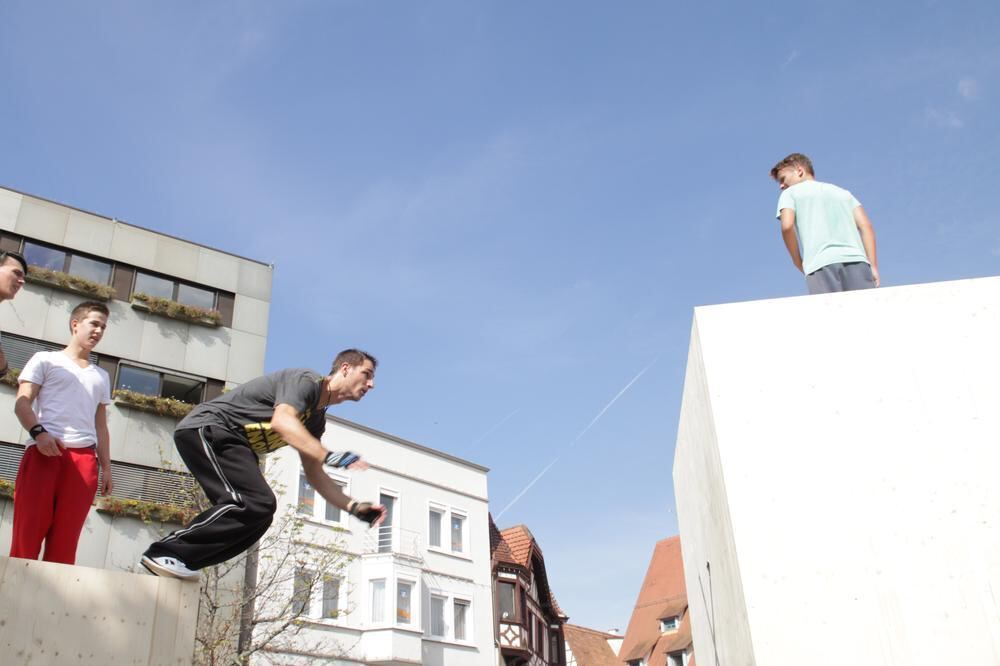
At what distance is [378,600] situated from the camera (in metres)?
27.7

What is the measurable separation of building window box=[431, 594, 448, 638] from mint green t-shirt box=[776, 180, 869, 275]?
26496mm

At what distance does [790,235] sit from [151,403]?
21.4 meters

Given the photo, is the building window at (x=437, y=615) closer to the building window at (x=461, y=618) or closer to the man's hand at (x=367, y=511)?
the building window at (x=461, y=618)

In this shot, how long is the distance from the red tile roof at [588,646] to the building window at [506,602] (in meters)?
16.0

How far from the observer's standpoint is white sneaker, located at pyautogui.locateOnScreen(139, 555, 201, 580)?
3.67 metres

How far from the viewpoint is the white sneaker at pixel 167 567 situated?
3666 mm

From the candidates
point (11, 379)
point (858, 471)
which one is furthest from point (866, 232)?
point (11, 379)

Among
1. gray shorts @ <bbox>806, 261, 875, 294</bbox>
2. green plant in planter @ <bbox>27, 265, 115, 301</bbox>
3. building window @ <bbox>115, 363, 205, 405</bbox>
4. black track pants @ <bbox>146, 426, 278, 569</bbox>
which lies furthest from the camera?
building window @ <bbox>115, 363, 205, 405</bbox>

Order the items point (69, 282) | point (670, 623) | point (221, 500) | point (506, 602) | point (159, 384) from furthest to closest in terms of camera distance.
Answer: point (670, 623) → point (506, 602) → point (159, 384) → point (69, 282) → point (221, 500)

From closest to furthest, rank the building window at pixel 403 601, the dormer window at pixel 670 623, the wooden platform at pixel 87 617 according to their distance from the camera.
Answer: the wooden platform at pixel 87 617, the building window at pixel 403 601, the dormer window at pixel 670 623

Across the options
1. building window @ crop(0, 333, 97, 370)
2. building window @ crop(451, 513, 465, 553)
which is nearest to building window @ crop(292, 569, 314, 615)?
building window @ crop(451, 513, 465, 553)

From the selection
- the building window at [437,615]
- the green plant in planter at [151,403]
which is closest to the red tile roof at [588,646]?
the building window at [437,615]

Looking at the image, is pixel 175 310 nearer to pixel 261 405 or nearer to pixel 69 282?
pixel 69 282

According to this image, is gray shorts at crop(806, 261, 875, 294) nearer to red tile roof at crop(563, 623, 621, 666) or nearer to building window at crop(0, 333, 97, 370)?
building window at crop(0, 333, 97, 370)
